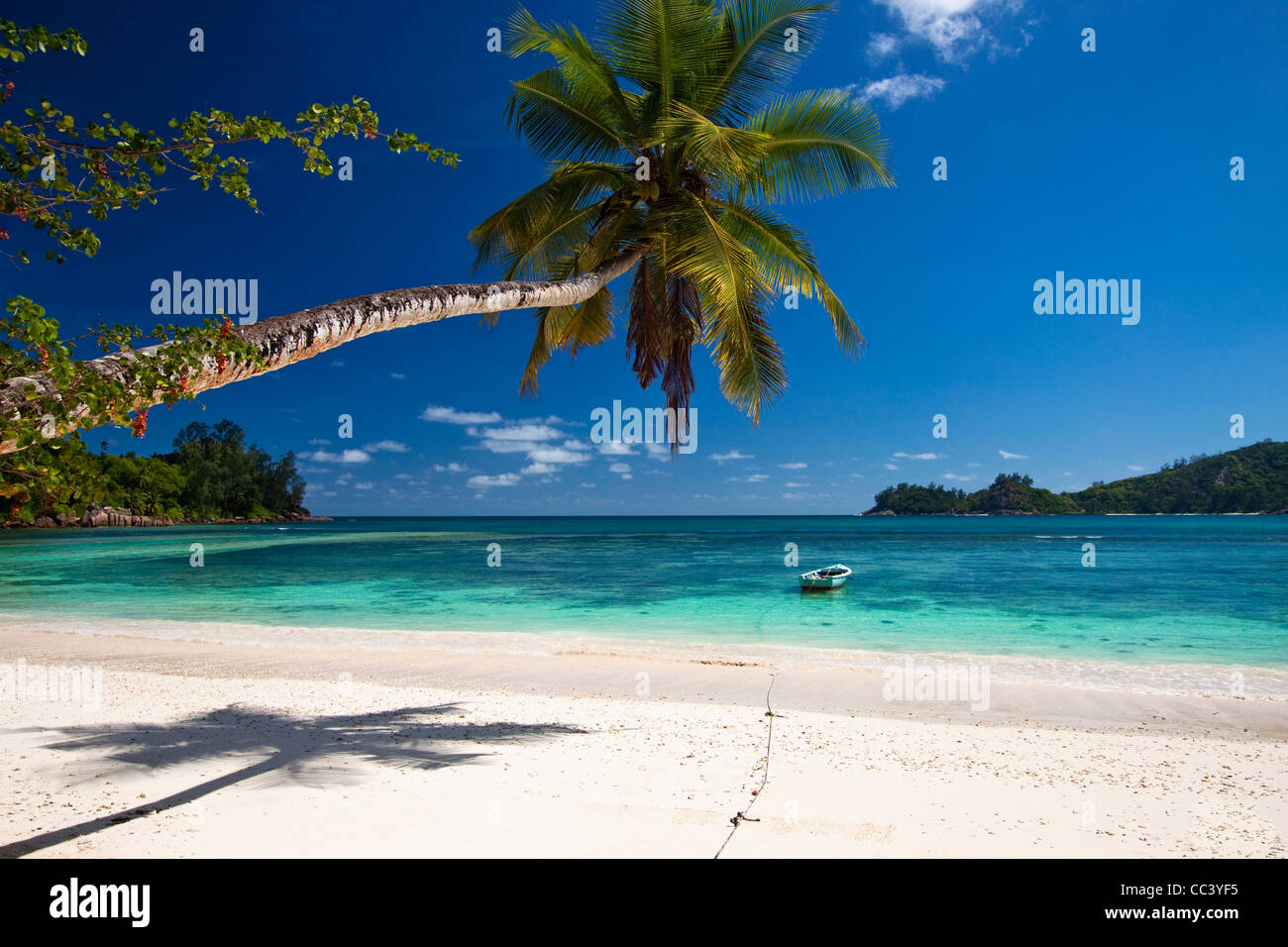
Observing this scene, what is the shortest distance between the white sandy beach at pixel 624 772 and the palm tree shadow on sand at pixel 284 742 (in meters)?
0.03

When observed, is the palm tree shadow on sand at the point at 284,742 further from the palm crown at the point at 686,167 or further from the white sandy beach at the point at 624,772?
the palm crown at the point at 686,167

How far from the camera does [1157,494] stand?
122 meters

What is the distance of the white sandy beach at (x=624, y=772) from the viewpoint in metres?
3.89

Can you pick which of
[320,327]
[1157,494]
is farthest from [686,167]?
[1157,494]

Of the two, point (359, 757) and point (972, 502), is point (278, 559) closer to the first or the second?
point (359, 757)

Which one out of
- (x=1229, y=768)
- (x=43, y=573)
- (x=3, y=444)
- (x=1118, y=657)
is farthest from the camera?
(x=43, y=573)

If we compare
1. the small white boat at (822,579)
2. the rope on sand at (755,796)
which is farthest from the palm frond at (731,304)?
the small white boat at (822,579)

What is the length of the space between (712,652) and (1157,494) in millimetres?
142514

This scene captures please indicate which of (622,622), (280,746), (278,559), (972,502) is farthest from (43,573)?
(972,502)

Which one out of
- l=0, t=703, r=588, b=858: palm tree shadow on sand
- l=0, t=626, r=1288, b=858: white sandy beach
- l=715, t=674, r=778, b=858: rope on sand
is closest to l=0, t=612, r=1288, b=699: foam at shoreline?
l=0, t=626, r=1288, b=858: white sandy beach

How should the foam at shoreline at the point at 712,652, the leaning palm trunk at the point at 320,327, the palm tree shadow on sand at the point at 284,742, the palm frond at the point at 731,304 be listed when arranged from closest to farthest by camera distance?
1. the leaning palm trunk at the point at 320,327
2. the palm tree shadow on sand at the point at 284,742
3. the palm frond at the point at 731,304
4. the foam at shoreline at the point at 712,652

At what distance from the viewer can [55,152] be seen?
2.67 metres

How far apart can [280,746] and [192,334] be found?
4.24 meters

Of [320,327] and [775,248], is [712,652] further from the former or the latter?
[320,327]
